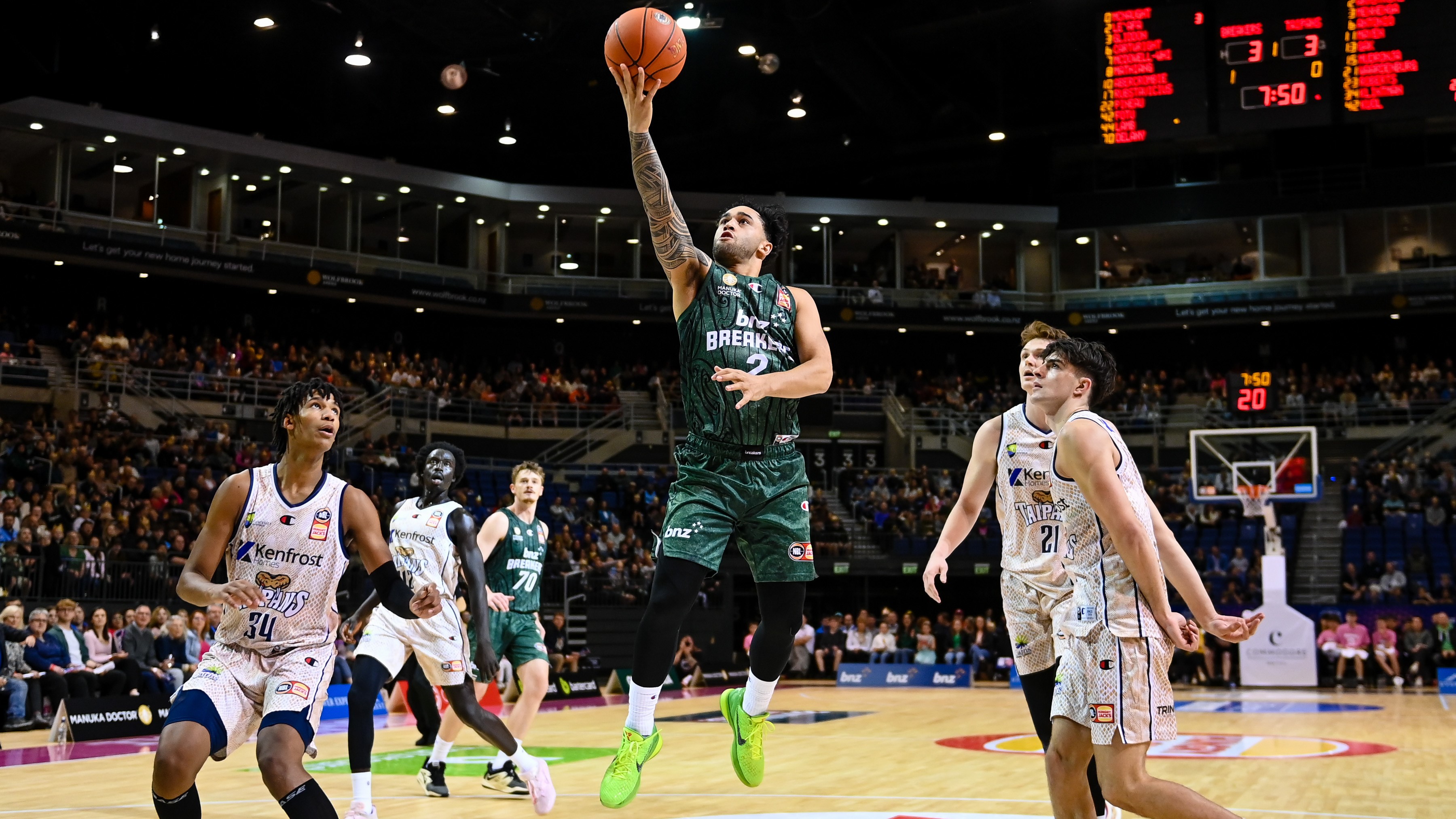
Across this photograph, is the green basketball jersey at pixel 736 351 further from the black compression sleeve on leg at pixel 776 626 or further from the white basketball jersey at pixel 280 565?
the white basketball jersey at pixel 280 565

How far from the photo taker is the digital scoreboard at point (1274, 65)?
66.3ft

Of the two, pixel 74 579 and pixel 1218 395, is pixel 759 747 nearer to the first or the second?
pixel 74 579

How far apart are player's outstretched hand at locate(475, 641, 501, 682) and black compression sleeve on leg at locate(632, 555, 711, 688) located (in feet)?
8.56

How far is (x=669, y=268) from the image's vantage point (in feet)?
17.2

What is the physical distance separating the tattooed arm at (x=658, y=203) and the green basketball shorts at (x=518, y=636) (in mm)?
4220

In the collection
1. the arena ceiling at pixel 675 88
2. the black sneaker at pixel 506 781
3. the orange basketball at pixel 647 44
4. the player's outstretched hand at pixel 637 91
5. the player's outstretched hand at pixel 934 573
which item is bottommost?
the black sneaker at pixel 506 781

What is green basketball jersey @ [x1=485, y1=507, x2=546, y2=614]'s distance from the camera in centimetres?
A: 895

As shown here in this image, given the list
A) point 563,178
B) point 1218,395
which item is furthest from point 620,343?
point 1218,395

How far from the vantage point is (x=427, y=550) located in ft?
27.9

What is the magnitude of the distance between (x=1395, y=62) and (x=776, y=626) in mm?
18800

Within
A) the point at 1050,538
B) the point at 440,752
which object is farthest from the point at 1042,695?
the point at 440,752

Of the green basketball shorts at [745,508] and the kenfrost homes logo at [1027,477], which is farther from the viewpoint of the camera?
the kenfrost homes logo at [1027,477]

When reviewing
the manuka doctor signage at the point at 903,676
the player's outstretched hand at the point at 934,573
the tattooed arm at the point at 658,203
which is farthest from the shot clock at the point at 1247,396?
the tattooed arm at the point at 658,203

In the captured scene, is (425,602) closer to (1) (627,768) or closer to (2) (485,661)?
(1) (627,768)
